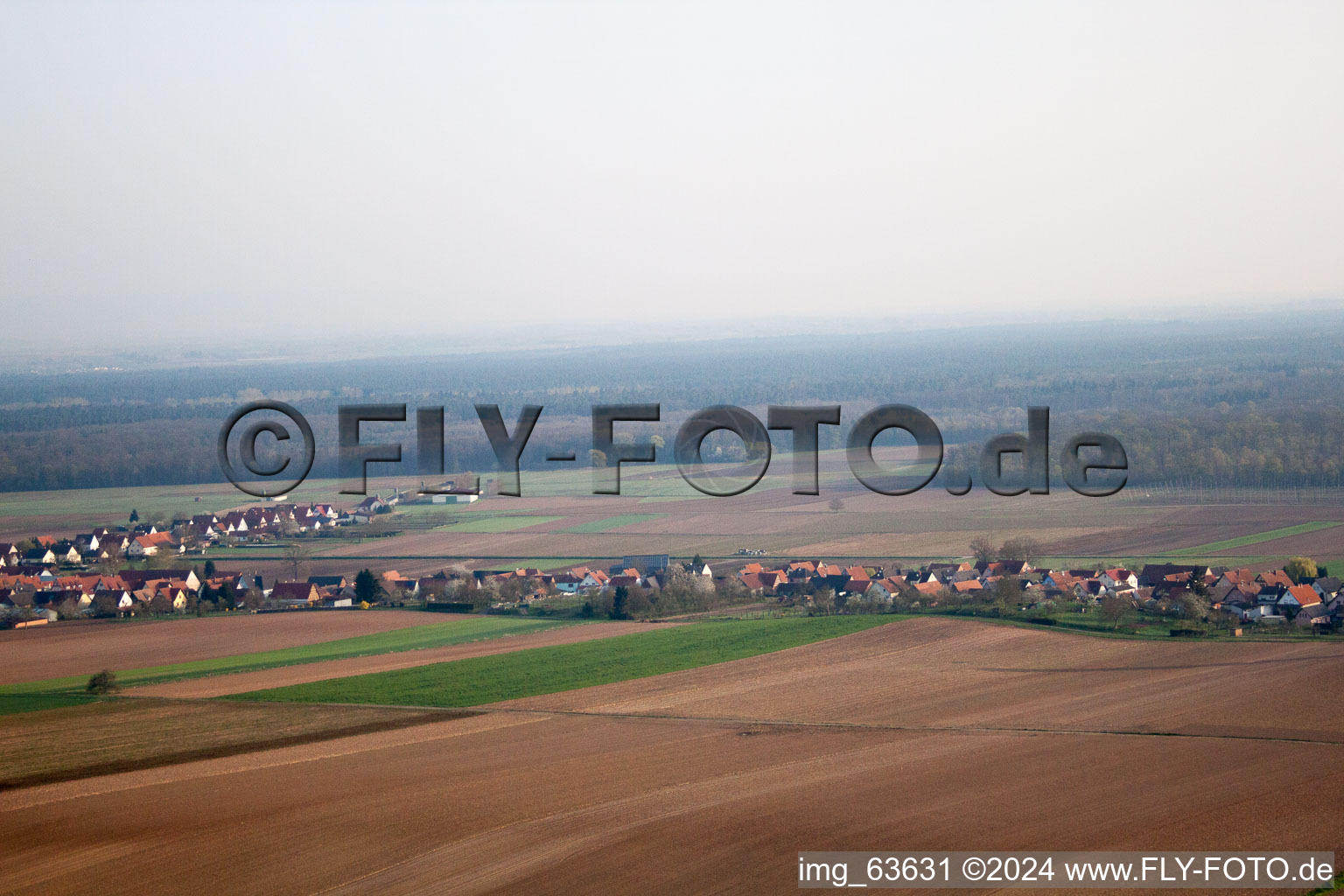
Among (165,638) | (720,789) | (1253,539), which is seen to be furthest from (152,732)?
(1253,539)

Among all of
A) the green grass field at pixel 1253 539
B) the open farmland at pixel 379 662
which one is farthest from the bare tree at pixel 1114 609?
the open farmland at pixel 379 662

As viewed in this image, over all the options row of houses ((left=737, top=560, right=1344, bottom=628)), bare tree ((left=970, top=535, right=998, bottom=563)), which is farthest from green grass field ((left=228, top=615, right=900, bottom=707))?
bare tree ((left=970, top=535, right=998, bottom=563))

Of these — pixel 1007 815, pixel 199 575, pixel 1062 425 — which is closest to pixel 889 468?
pixel 1062 425

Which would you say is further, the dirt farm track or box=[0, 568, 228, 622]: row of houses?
box=[0, 568, 228, 622]: row of houses

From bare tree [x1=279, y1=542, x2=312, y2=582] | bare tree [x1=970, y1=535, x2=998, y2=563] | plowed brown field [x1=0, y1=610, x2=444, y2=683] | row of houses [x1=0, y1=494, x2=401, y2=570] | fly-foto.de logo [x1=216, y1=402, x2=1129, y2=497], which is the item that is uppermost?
fly-foto.de logo [x1=216, y1=402, x2=1129, y2=497]

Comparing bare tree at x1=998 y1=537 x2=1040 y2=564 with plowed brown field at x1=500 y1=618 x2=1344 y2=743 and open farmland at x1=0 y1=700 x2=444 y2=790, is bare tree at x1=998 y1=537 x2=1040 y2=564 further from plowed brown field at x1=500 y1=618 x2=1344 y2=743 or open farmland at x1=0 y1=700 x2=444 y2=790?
open farmland at x1=0 y1=700 x2=444 y2=790

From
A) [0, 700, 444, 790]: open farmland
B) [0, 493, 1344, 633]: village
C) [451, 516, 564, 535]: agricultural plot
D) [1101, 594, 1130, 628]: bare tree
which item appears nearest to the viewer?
[0, 700, 444, 790]: open farmland

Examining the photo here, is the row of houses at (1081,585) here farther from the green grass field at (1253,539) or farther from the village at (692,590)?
the green grass field at (1253,539)
